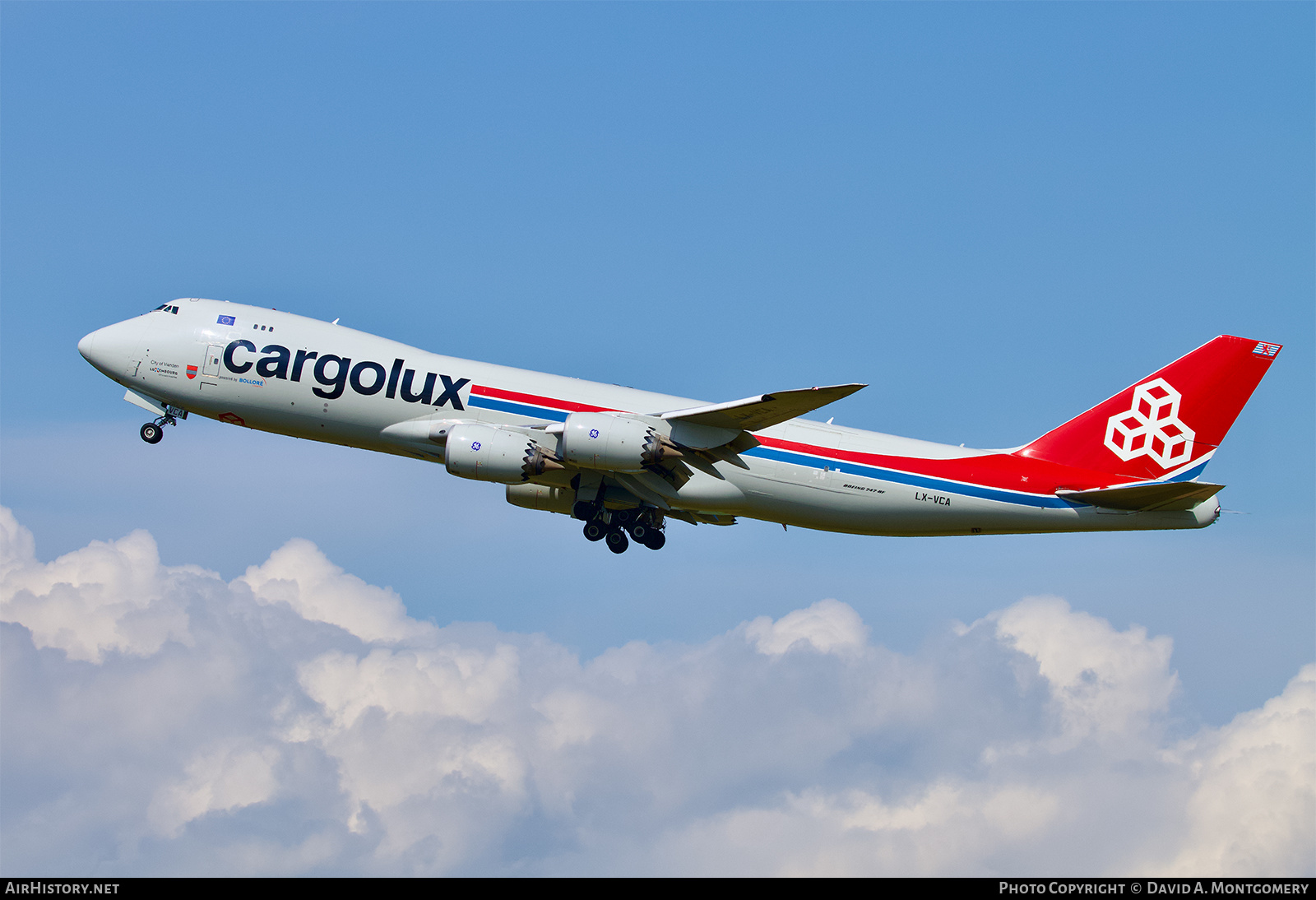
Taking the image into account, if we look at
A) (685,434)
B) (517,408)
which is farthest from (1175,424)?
(517,408)

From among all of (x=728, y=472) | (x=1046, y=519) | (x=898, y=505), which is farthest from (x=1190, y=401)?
(x=728, y=472)

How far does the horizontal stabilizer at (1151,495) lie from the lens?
140 ft

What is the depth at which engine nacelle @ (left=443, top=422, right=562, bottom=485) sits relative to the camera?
42.0 meters

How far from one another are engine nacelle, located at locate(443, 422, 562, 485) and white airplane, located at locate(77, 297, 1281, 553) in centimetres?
8

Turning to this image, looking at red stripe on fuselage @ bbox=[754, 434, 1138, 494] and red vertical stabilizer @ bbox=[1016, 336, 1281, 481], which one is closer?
red stripe on fuselage @ bbox=[754, 434, 1138, 494]

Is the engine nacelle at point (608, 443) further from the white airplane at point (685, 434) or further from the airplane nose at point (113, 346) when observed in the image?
the airplane nose at point (113, 346)

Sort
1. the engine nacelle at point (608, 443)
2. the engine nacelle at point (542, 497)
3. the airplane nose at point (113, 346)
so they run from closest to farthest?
the engine nacelle at point (608, 443)
the airplane nose at point (113, 346)
the engine nacelle at point (542, 497)

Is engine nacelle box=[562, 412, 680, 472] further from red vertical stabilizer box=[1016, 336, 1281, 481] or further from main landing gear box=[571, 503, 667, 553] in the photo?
red vertical stabilizer box=[1016, 336, 1281, 481]

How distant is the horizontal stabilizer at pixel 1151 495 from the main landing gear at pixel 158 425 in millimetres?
30414

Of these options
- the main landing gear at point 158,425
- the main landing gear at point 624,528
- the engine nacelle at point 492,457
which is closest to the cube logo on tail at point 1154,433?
the main landing gear at point 624,528

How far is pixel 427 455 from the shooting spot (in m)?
44.5

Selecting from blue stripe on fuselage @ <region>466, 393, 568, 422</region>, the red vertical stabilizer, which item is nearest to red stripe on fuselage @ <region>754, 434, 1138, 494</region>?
the red vertical stabilizer

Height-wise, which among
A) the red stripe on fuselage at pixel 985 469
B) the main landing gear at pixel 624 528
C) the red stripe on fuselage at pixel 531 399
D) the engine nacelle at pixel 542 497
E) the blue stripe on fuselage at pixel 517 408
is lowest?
the main landing gear at pixel 624 528
